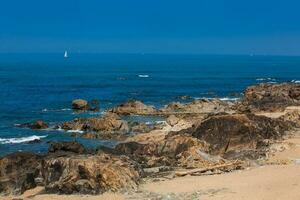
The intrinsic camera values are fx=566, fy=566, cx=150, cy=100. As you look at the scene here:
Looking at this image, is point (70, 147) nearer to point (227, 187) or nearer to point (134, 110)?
point (227, 187)

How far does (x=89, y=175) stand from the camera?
24375mm

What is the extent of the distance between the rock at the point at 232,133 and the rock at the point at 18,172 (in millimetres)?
10374

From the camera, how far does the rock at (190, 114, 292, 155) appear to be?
34.1 metres

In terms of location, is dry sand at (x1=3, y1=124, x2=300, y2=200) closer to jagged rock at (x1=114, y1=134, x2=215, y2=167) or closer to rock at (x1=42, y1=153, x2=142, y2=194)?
rock at (x1=42, y1=153, x2=142, y2=194)

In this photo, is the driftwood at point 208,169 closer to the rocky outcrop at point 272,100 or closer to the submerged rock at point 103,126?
the submerged rock at point 103,126

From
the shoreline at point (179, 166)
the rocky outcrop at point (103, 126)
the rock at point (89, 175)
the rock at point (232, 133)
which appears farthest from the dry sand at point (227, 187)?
the rocky outcrop at point (103, 126)

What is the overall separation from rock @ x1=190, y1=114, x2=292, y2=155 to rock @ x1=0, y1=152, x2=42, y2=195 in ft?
34.0

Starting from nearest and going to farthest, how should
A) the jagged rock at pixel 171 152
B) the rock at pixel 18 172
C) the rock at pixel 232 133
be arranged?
the rock at pixel 18 172
the jagged rock at pixel 171 152
the rock at pixel 232 133

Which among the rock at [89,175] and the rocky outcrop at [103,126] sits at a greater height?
the rock at [89,175]

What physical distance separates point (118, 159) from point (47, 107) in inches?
1827

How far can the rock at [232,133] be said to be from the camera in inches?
1342

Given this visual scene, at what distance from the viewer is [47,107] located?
71000 mm

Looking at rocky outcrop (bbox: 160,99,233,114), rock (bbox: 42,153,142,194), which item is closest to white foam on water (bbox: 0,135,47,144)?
rocky outcrop (bbox: 160,99,233,114)

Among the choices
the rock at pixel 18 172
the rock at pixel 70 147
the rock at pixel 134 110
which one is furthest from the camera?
the rock at pixel 134 110
